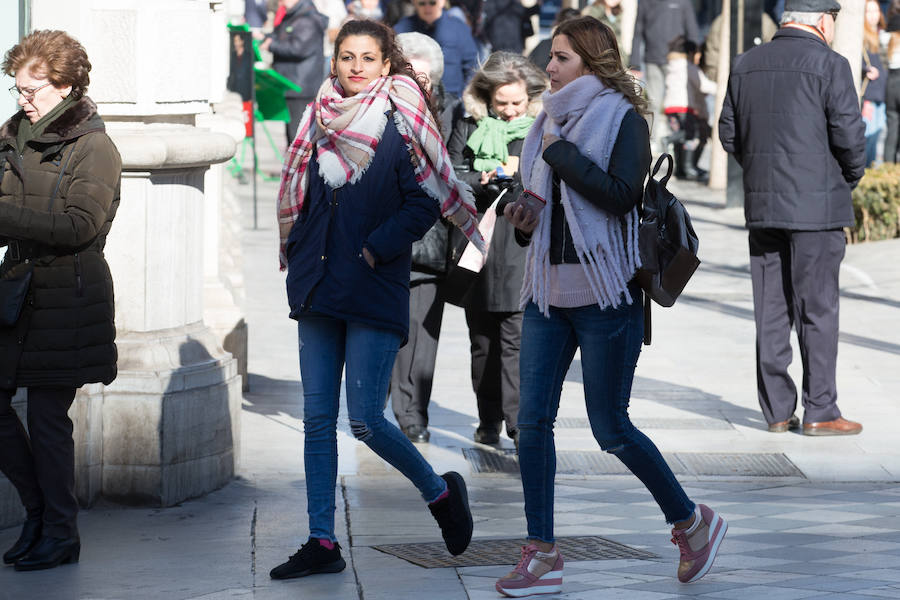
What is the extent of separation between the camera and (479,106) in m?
7.71

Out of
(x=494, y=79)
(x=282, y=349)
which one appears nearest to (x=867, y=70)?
(x=282, y=349)

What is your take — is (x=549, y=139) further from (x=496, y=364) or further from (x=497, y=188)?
(x=496, y=364)

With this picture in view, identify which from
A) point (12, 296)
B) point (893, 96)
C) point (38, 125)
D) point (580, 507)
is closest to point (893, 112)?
point (893, 96)

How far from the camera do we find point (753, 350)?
10672 millimetres

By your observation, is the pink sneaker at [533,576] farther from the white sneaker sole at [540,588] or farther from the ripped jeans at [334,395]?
the ripped jeans at [334,395]

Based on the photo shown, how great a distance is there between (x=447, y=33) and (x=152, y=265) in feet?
28.8

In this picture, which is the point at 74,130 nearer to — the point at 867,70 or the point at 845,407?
the point at 845,407

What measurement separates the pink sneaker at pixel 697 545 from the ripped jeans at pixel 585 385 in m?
0.18

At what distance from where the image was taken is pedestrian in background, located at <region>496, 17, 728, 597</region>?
5.36 m

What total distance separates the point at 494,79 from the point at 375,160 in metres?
2.06

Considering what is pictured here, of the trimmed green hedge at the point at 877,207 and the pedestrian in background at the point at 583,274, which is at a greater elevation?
the pedestrian in background at the point at 583,274

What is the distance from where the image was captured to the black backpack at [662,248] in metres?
5.39

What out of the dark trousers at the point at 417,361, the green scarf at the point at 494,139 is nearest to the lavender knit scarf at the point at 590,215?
the green scarf at the point at 494,139

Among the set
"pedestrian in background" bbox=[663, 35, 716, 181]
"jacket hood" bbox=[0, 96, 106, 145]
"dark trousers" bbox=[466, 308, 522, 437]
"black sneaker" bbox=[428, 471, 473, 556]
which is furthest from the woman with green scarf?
"pedestrian in background" bbox=[663, 35, 716, 181]
